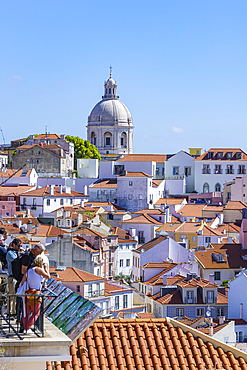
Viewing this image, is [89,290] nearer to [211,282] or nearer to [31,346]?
[211,282]

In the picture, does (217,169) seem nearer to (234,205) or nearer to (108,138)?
(234,205)

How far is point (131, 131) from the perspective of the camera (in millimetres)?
102188

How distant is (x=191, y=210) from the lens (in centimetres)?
6028

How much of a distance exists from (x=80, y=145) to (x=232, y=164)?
66.6 ft

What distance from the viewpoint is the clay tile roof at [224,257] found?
36.4 metres

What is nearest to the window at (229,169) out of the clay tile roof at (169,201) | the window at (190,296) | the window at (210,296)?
the clay tile roof at (169,201)

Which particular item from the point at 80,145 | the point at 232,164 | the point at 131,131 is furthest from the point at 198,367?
the point at 131,131

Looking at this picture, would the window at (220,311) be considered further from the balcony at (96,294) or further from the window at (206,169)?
the window at (206,169)

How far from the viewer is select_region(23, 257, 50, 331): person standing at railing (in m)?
5.44

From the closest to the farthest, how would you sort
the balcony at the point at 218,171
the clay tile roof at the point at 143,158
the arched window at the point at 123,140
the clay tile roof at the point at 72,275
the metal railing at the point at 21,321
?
1. the metal railing at the point at 21,321
2. the clay tile roof at the point at 72,275
3. the balcony at the point at 218,171
4. the clay tile roof at the point at 143,158
5. the arched window at the point at 123,140

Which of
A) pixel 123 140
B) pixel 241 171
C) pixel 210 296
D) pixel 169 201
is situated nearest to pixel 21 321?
pixel 210 296

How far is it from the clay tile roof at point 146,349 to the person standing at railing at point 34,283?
1576mm

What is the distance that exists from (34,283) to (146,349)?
2280mm

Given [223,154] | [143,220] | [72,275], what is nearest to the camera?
[72,275]
